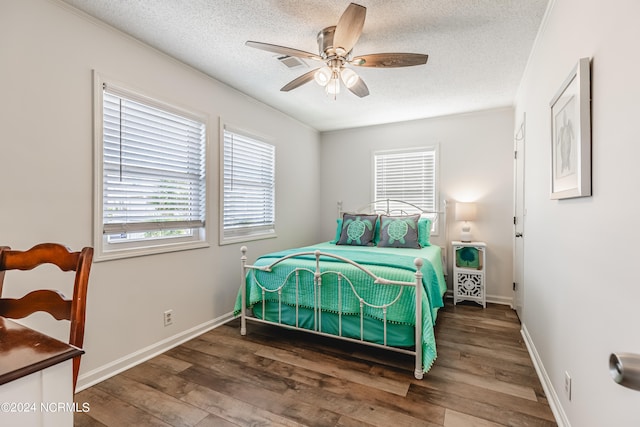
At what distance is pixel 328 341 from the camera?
2676 mm

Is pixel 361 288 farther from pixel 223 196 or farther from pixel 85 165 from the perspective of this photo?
pixel 85 165

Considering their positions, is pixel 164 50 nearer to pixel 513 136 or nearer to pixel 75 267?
pixel 75 267

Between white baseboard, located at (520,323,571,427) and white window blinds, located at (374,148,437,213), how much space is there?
2.15 meters

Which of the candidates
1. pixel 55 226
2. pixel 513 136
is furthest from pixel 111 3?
pixel 513 136

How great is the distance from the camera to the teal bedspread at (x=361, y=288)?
7.14 feet

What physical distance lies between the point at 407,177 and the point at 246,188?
2300 millimetres

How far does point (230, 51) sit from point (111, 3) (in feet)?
2.66

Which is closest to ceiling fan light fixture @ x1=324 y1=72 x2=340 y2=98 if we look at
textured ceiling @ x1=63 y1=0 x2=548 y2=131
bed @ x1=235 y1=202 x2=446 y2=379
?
textured ceiling @ x1=63 y1=0 x2=548 y2=131

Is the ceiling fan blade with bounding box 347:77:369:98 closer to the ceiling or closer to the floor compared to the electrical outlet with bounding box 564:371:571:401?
closer to the ceiling

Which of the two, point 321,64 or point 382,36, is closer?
point 382,36

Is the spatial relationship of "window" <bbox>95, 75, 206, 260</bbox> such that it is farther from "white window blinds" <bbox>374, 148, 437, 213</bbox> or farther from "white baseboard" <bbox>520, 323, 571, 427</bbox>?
"white baseboard" <bbox>520, 323, 571, 427</bbox>

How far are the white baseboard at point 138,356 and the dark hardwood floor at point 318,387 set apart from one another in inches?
2.2

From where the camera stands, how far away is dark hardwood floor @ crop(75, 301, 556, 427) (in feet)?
5.60

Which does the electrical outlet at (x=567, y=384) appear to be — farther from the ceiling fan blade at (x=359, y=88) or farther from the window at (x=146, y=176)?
the window at (x=146, y=176)
